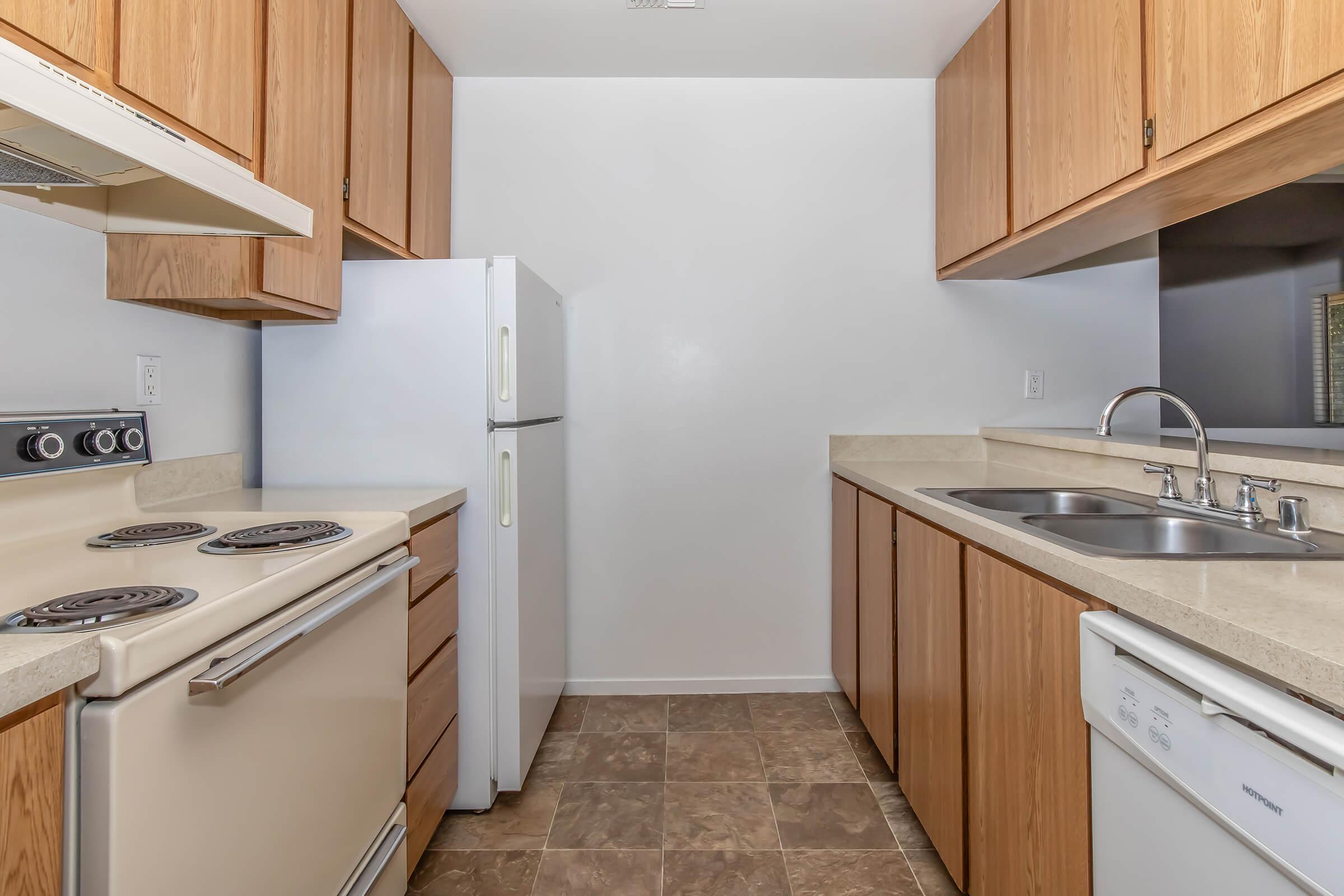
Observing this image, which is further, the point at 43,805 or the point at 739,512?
the point at 739,512

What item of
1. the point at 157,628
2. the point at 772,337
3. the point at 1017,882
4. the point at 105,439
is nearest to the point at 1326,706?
the point at 1017,882

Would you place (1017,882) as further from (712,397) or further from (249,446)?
(249,446)

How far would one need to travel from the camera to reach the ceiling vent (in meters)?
2.06

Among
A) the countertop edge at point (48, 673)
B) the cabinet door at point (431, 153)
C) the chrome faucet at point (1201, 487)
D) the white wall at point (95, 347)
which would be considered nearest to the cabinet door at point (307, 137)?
the white wall at point (95, 347)

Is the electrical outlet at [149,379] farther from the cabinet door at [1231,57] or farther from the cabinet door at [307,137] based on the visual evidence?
the cabinet door at [1231,57]

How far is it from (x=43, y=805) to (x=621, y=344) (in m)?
2.11

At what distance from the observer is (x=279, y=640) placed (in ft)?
3.06

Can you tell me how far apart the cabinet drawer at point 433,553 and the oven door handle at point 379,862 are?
480mm

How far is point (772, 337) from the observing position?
2600 millimetres

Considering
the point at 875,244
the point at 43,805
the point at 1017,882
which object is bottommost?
the point at 1017,882

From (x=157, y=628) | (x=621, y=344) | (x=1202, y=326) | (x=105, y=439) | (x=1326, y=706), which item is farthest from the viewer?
(x=621, y=344)

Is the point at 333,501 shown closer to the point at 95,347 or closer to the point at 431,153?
the point at 95,347

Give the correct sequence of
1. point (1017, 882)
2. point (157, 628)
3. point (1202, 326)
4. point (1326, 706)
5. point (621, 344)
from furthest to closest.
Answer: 1. point (621, 344)
2. point (1202, 326)
3. point (1017, 882)
4. point (157, 628)
5. point (1326, 706)

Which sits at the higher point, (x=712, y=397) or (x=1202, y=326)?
(x=1202, y=326)
